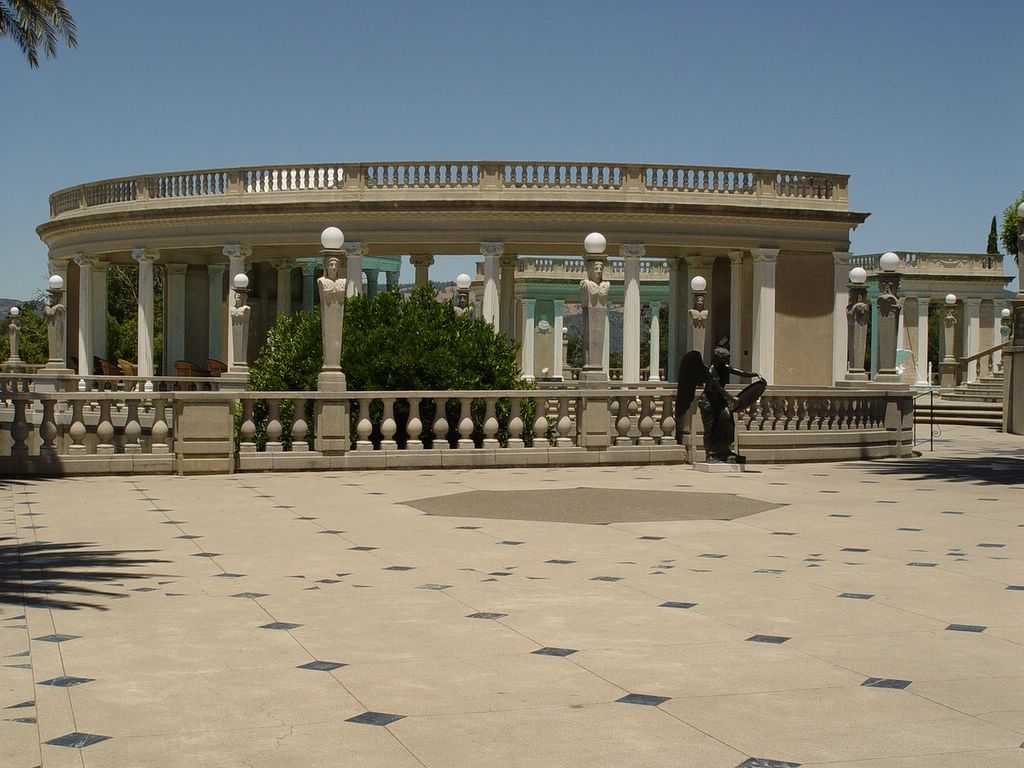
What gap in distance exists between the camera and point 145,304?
39.8m

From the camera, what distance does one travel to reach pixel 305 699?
621cm

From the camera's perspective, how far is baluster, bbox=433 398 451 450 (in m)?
18.9

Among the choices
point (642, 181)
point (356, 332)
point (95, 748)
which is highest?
point (642, 181)

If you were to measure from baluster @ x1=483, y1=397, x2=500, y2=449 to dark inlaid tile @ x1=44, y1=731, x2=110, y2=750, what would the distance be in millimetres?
13587

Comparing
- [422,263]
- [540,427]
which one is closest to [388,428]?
[540,427]

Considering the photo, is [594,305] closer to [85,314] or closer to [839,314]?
[839,314]

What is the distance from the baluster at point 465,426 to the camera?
18.9 m

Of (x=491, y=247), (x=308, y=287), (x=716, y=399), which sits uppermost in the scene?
(x=491, y=247)

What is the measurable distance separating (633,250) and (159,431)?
2036 cm

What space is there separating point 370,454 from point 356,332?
9.96 ft

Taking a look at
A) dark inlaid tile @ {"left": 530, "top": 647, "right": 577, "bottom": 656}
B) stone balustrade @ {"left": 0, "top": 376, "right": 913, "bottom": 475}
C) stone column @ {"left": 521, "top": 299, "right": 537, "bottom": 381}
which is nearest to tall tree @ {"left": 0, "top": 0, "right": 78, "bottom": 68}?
stone balustrade @ {"left": 0, "top": 376, "right": 913, "bottom": 475}

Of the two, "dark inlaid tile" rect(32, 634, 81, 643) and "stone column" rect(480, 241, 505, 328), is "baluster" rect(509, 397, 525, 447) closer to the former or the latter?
"dark inlaid tile" rect(32, 634, 81, 643)

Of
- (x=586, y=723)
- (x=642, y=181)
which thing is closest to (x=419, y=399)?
(x=586, y=723)

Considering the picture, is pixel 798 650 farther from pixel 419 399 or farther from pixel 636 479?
pixel 419 399
